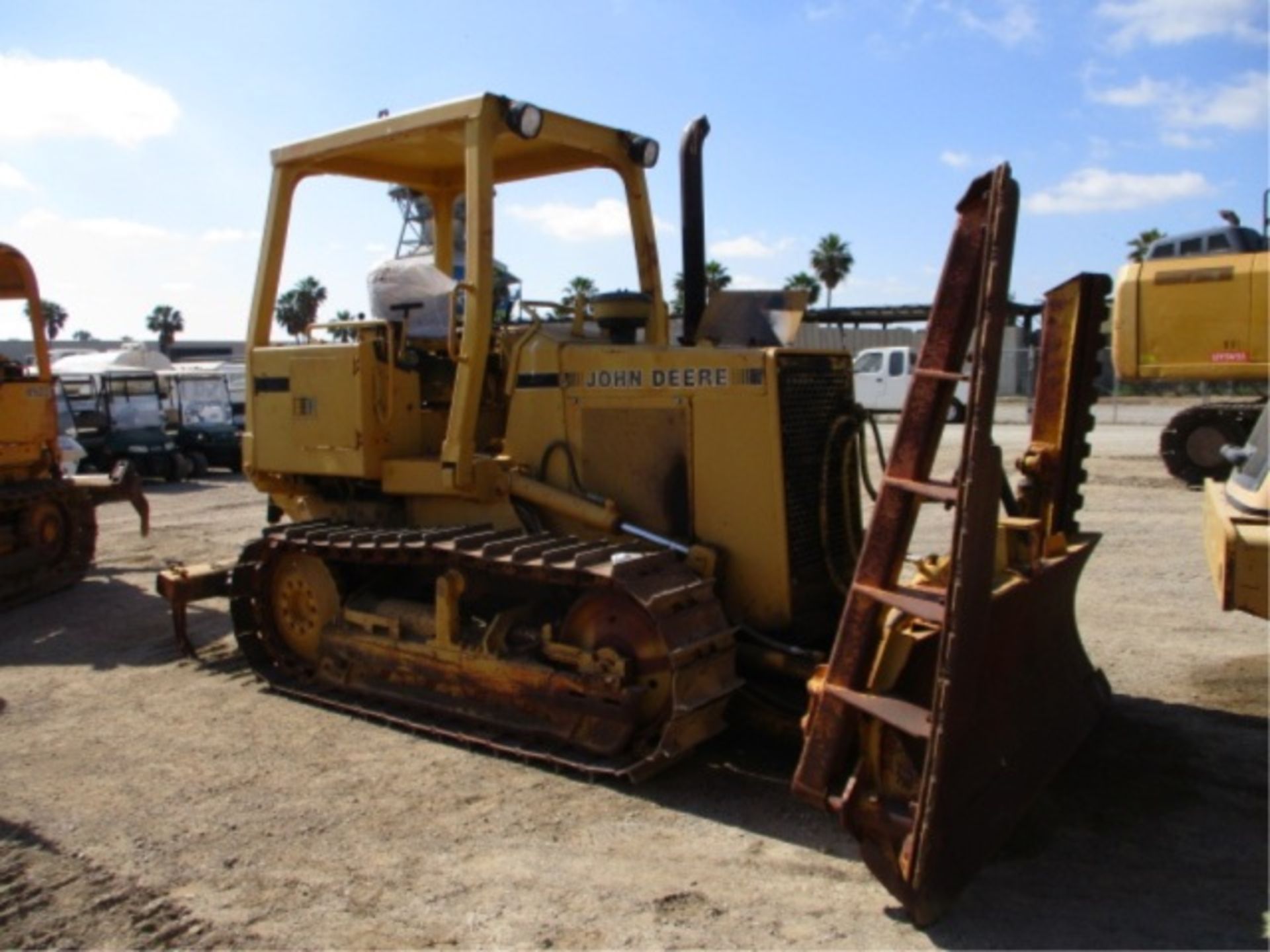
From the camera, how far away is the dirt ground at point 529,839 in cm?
362

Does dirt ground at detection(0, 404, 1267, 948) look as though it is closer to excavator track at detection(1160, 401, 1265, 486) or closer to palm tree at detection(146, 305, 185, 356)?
excavator track at detection(1160, 401, 1265, 486)

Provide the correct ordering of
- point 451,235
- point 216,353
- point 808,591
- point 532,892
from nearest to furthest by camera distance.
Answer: point 532,892
point 808,591
point 451,235
point 216,353

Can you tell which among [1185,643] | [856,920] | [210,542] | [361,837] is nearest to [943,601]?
[856,920]

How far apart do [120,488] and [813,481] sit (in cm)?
707

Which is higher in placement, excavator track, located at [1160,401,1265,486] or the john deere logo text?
the john deere logo text

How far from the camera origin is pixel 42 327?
33.5 feet

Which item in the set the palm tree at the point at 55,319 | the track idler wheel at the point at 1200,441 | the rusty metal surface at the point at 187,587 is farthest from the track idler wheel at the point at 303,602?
the palm tree at the point at 55,319

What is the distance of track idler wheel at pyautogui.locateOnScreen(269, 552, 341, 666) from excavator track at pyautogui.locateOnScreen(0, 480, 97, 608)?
384cm

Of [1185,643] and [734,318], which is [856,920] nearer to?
[734,318]

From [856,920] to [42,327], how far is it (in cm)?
940

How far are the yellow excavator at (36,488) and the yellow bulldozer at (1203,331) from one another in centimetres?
1235

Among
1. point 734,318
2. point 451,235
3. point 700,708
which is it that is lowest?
point 700,708

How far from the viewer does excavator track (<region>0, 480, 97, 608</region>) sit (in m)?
9.30

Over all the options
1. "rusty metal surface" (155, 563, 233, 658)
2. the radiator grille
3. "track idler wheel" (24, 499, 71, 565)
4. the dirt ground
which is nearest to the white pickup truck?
"track idler wheel" (24, 499, 71, 565)
